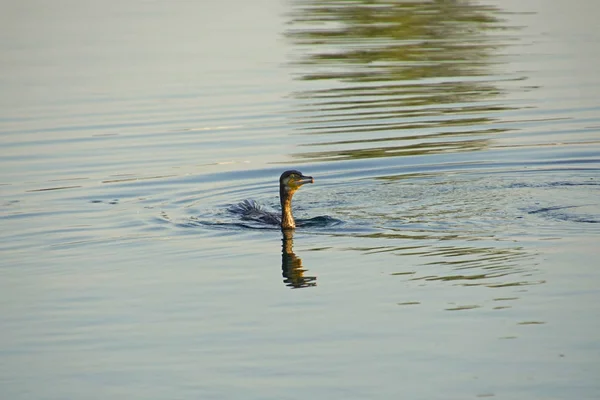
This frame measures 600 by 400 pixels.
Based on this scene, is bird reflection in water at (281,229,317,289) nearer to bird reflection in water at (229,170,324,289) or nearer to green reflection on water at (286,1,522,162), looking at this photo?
bird reflection in water at (229,170,324,289)

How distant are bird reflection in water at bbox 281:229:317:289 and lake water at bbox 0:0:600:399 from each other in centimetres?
4

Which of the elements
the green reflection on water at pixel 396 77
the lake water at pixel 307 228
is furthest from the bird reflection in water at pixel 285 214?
the green reflection on water at pixel 396 77

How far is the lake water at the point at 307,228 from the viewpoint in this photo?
31.3 feet

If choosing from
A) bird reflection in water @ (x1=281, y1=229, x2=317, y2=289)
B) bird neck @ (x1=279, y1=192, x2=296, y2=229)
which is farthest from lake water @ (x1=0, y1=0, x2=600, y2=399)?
bird neck @ (x1=279, y1=192, x2=296, y2=229)

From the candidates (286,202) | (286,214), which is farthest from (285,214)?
(286,202)

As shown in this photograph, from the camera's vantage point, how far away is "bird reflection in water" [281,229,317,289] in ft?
39.3

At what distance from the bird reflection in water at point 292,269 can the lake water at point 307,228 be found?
0.04 meters

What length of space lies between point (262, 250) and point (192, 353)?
3872 millimetres

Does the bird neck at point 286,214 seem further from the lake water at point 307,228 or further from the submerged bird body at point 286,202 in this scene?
the lake water at point 307,228

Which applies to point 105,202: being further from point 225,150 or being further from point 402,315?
point 402,315

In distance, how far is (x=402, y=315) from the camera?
10.6 metres

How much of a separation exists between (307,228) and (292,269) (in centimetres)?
206

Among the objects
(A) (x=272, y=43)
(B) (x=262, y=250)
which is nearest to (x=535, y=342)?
(B) (x=262, y=250)

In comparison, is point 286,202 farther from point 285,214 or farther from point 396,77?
point 396,77
